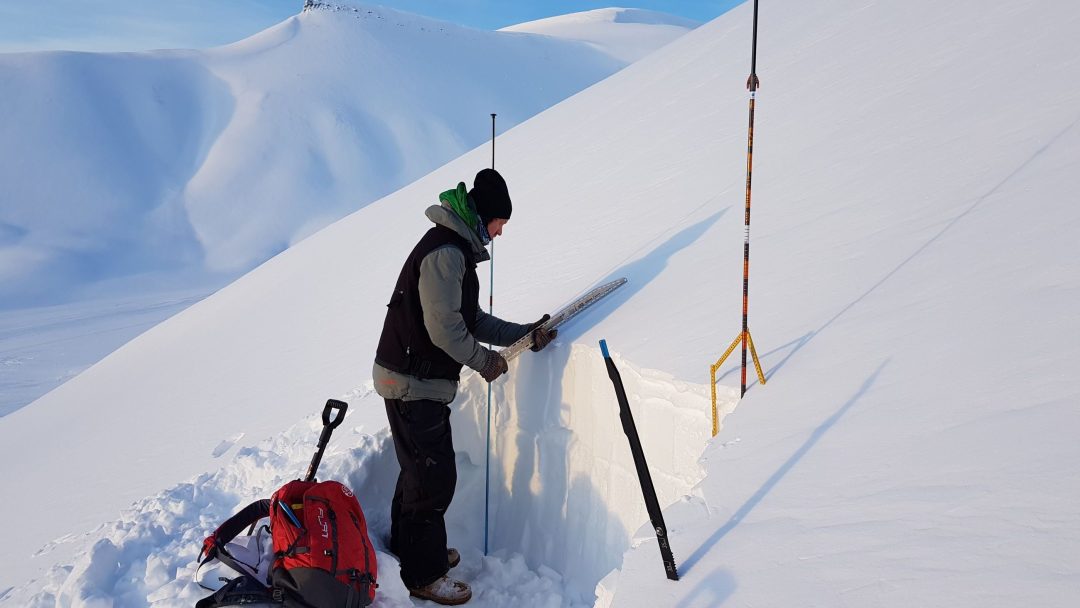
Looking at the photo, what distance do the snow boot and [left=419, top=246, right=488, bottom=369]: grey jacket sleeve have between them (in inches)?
45.6

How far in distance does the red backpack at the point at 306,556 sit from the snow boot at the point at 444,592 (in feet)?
1.64

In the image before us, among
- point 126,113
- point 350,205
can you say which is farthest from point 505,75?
point 126,113

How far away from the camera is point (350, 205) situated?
3450 cm

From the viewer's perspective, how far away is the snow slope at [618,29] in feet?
214

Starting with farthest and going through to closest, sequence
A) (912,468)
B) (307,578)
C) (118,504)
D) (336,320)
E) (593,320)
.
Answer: (336,320) → (118,504) → (593,320) → (307,578) → (912,468)

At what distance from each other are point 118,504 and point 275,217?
94.8ft

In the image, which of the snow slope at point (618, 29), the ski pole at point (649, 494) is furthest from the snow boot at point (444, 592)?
the snow slope at point (618, 29)

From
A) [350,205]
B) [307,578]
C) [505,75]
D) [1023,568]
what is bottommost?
[1023,568]

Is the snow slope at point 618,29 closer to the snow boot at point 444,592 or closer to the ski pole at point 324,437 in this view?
the ski pole at point 324,437

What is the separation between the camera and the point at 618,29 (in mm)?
73938

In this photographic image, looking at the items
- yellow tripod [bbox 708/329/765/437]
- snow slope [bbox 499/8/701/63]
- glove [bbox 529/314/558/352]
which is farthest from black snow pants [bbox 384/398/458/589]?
snow slope [bbox 499/8/701/63]

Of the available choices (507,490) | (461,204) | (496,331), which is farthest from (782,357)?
(507,490)

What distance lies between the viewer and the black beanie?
349 centimetres

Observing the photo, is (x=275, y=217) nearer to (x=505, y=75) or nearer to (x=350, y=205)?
(x=350, y=205)
